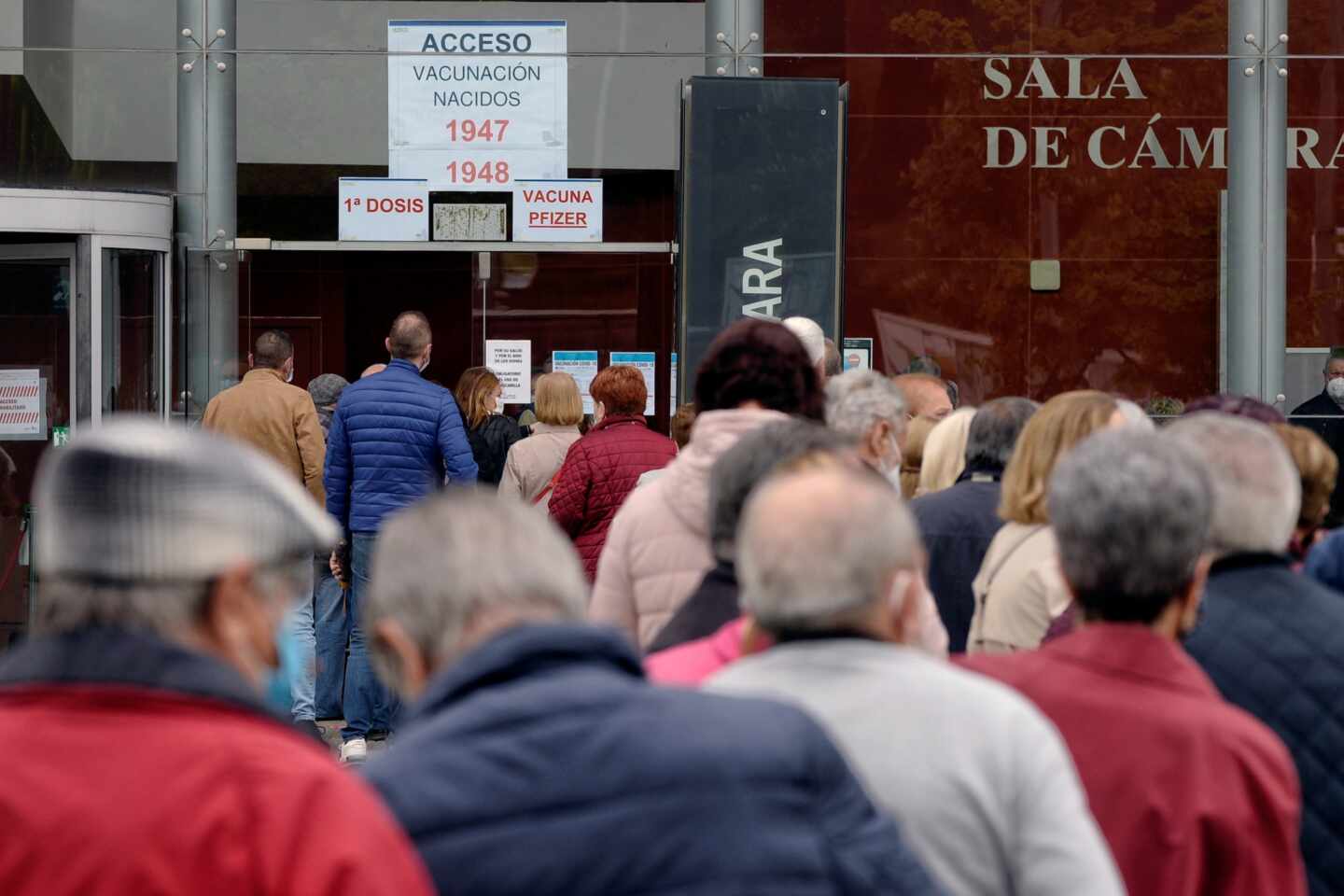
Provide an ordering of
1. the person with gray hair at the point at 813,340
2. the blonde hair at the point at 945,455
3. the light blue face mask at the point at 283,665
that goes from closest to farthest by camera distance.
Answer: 1. the light blue face mask at the point at 283,665
2. the blonde hair at the point at 945,455
3. the person with gray hair at the point at 813,340

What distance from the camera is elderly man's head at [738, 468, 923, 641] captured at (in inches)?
95.1

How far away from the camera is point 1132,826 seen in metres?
2.71

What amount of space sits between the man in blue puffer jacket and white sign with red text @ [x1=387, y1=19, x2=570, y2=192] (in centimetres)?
316

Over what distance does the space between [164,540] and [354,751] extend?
6339 mm

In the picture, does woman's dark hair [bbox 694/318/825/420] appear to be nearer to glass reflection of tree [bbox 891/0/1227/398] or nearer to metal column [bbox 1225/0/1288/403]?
glass reflection of tree [bbox 891/0/1227/398]

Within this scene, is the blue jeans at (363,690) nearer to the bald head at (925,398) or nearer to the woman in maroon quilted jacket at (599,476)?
the woman in maroon quilted jacket at (599,476)

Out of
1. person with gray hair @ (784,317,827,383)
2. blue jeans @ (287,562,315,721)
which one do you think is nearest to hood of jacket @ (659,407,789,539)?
person with gray hair @ (784,317,827,383)

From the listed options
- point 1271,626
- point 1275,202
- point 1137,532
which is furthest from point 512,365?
point 1137,532

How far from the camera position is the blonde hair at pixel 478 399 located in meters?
9.50

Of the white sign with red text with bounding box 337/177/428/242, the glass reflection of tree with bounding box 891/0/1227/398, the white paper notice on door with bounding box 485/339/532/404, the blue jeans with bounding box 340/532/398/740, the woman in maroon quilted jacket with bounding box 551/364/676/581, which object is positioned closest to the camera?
the woman in maroon quilted jacket with bounding box 551/364/676/581

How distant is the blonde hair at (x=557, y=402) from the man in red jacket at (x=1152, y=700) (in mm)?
5763

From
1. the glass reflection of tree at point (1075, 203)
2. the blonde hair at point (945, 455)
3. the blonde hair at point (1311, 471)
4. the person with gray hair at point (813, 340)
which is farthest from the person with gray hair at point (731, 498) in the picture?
the glass reflection of tree at point (1075, 203)

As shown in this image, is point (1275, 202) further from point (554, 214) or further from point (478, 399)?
point (478, 399)

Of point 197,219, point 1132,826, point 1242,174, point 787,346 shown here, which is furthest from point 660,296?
point 1132,826
